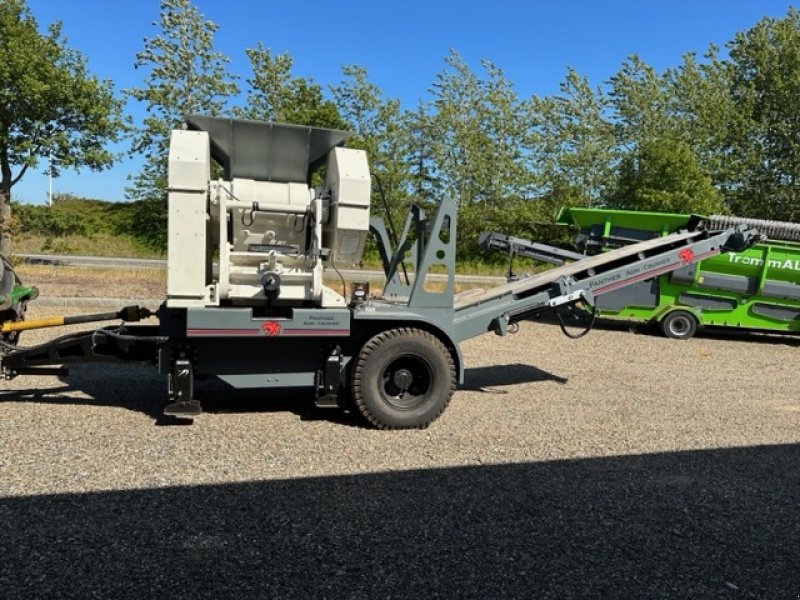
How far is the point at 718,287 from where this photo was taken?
11797mm

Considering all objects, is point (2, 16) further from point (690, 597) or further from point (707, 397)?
point (690, 597)

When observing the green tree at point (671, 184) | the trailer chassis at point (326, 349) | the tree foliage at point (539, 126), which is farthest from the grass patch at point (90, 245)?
the trailer chassis at point (326, 349)

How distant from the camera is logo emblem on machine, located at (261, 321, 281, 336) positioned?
203 inches

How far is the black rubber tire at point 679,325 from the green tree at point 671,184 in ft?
30.6

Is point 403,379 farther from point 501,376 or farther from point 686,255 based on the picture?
point 686,255

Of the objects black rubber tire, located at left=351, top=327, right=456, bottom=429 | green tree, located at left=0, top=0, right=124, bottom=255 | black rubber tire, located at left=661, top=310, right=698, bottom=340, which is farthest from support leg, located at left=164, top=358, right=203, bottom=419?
green tree, located at left=0, top=0, right=124, bottom=255

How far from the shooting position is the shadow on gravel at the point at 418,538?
9.97ft

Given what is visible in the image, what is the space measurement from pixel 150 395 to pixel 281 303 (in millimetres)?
1923

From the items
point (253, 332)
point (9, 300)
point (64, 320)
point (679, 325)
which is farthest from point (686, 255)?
point (9, 300)

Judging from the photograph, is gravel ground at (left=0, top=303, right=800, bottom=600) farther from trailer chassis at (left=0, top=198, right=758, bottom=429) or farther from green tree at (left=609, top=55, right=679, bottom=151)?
green tree at (left=609, top=55, right=679, bottom=151)

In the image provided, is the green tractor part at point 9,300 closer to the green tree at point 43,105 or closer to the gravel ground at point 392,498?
the gravel ground at point 392,498

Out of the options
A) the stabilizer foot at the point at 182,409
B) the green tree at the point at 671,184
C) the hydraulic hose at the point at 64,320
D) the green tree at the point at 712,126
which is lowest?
the stabilizer foot at the point at 182,409

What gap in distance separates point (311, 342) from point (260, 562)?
A: 2.49 m

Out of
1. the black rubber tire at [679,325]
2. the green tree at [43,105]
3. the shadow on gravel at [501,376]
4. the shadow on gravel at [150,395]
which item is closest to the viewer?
the shadow on gravel at [150,395]
